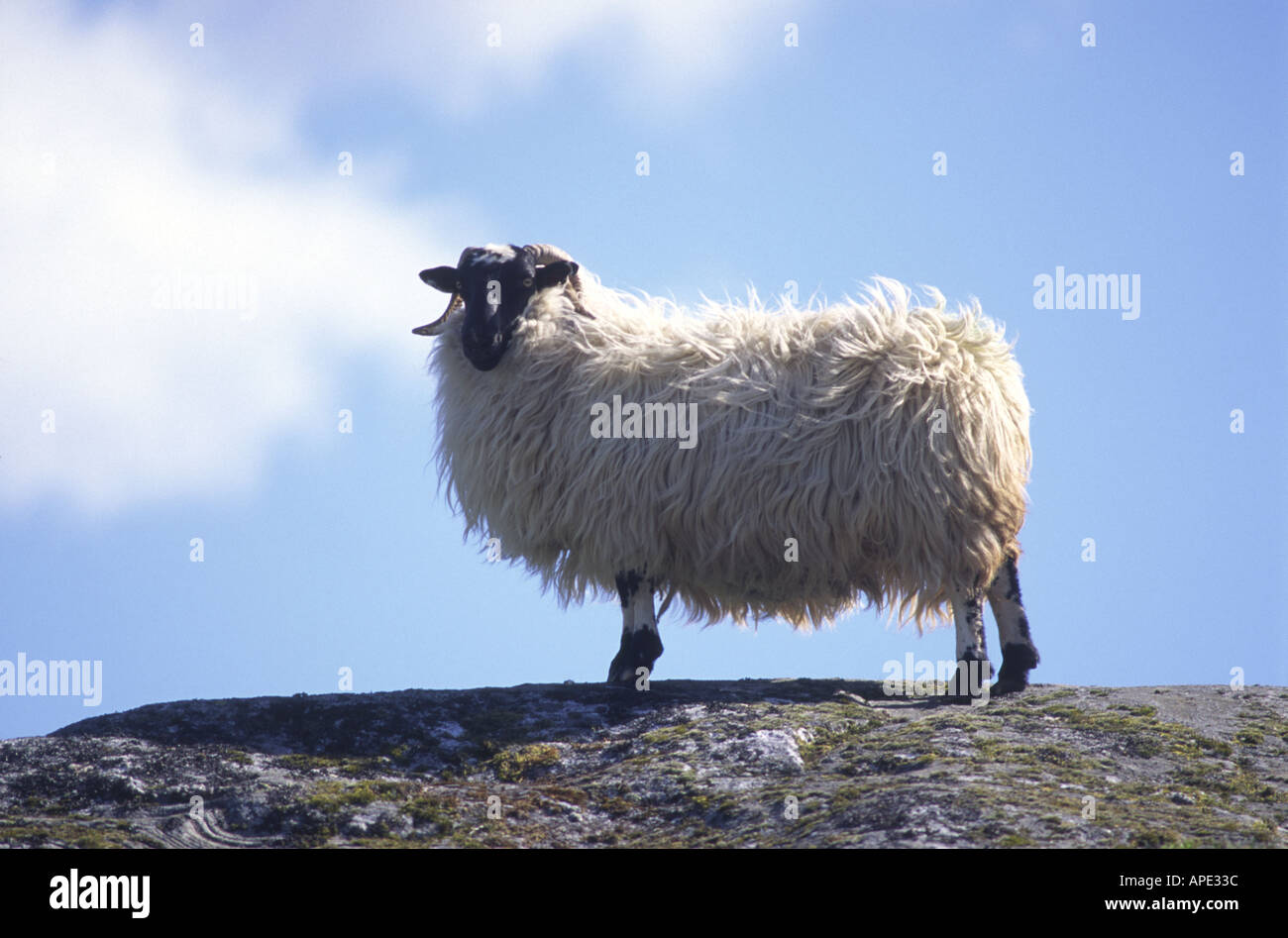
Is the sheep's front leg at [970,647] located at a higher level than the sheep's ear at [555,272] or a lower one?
lower

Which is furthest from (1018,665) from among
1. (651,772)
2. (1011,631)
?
(651,772)

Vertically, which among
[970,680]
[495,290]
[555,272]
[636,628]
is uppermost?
[555,272]

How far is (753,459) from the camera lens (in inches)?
401

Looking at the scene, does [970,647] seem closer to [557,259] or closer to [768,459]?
[768,459]

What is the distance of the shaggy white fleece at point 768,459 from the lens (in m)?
10.0

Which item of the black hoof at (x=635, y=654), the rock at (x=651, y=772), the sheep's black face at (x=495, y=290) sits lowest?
the rock at (x=651, y=772)

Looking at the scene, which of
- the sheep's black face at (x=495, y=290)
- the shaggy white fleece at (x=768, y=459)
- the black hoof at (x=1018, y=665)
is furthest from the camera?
the sheep's black face at (x=495, y=290)

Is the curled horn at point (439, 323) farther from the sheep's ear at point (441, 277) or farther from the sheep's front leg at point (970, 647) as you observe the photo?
the sheep's front leg at point (970, 647)

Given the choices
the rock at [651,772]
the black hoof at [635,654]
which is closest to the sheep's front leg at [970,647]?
the rock at [651,772]

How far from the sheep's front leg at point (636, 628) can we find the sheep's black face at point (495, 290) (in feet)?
7.61

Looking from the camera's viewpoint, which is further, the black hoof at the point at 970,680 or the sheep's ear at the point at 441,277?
the sheep's ear at the point at 441,277

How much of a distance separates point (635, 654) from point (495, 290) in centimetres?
338

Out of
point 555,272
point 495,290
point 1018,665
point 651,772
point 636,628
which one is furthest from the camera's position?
point 555,272
